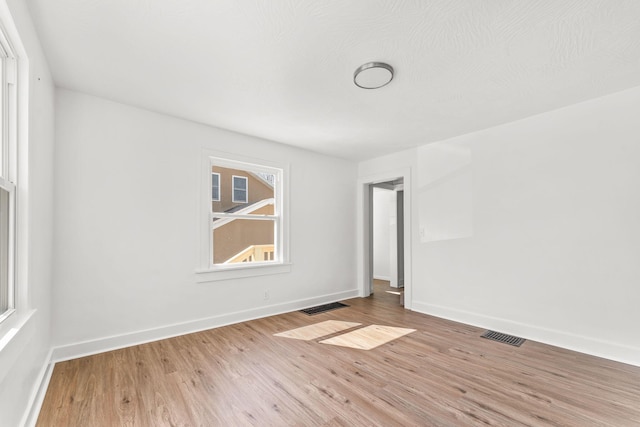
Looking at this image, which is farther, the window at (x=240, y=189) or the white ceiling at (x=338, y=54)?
the window at (x=240, y=189)

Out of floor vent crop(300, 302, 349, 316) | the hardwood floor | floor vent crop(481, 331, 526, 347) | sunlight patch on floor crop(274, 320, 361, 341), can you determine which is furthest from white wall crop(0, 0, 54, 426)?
floor vent crop(481, 331, 526, 347)

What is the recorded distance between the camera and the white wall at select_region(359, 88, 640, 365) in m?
2.61

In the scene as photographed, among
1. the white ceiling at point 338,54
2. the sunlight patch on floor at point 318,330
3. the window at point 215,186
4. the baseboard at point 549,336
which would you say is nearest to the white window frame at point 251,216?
the window at point 215,186

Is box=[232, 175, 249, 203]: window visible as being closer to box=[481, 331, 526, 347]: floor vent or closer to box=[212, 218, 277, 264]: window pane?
box=[212, 218, 277, 264]: window pane

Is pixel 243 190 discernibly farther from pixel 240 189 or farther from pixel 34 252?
pixel 34 252

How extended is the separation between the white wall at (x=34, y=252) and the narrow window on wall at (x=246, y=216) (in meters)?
1.51

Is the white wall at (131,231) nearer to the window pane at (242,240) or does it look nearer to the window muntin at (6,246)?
the window pane at (242,240)

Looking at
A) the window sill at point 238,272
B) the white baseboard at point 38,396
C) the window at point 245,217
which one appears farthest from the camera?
the window at point 245,217

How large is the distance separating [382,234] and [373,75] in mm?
5203

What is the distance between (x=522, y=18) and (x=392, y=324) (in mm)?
3179

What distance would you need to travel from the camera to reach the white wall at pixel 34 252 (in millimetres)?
1433

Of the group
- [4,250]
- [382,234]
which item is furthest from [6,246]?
[382,234]

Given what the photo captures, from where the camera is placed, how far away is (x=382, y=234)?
7.14m

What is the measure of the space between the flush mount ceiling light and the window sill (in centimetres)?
257
